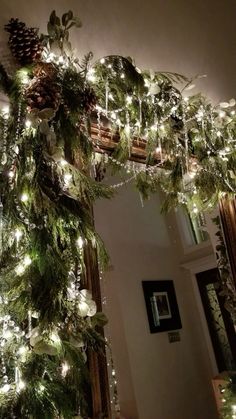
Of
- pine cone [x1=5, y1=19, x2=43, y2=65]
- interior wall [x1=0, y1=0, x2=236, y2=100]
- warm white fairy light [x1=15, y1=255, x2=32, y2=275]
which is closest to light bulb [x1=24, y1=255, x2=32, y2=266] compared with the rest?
warm white fairy light [x1=15, y1=255, x2=32, y2=275]

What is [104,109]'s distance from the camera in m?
1.20

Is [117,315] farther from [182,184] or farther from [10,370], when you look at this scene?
[182,184]

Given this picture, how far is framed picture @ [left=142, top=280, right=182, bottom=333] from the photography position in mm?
1230

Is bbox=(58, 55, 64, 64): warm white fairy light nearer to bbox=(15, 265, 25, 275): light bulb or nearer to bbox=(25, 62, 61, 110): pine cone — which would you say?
bbox=(25, 62, 61, 110): pine cone

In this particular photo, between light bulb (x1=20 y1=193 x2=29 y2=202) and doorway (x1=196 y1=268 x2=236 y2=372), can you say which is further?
doorway (x1=196 y1=268 x2=236 y2=372)

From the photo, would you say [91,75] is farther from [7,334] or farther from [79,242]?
[7,334]

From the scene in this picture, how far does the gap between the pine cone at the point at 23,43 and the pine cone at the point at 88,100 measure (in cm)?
18

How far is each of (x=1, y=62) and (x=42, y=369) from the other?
828 millimetres

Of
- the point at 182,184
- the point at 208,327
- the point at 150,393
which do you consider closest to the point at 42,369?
the point at 150,393

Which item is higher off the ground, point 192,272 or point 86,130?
point 86,130

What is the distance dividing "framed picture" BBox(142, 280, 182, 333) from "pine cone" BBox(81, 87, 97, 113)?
0.61m

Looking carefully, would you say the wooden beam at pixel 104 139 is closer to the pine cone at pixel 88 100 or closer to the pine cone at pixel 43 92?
the pine cone at pixel 88 100

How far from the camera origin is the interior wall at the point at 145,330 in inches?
44.3

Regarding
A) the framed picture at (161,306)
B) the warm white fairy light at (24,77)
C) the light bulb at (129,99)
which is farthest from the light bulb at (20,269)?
the light bulb at (129,99)
